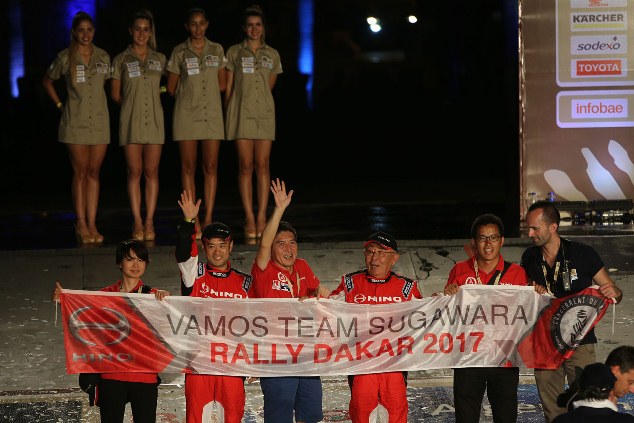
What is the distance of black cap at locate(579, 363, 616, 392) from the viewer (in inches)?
229

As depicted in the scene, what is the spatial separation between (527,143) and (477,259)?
5.15m

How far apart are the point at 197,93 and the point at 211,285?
4501mm

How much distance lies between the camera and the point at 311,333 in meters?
8.06

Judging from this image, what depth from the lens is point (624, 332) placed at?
394 inches

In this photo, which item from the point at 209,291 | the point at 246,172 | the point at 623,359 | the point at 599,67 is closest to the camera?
the point at 623,359

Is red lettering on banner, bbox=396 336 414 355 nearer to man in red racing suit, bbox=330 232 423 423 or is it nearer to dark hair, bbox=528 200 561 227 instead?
man in red racing suit, bbox=330 232 423 423

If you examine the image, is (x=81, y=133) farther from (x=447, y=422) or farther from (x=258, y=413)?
(x=447, y=422)

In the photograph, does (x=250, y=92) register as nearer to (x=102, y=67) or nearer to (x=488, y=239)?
(x=102, y=67)

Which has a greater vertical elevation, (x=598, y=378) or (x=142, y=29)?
(x=142, y=29)

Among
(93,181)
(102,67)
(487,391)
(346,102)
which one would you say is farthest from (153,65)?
(346,102)

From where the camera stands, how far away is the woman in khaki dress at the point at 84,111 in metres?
11.9

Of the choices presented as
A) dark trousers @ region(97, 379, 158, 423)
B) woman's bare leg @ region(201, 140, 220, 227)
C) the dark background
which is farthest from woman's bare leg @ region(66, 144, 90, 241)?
the dark background

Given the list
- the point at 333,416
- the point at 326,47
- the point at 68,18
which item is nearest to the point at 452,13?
the point at 326,47

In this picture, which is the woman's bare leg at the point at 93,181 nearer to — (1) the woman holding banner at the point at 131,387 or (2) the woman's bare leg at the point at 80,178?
(2) the woman's bare leg at the point at 80,178
